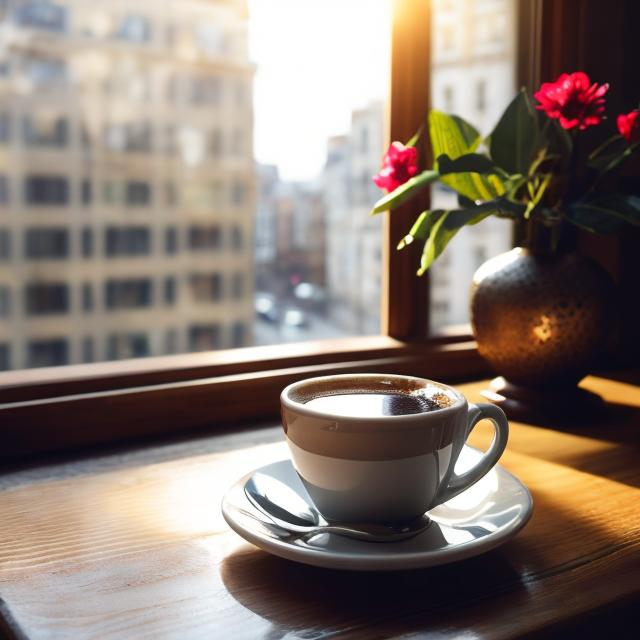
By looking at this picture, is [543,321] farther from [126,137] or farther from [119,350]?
[126,137]

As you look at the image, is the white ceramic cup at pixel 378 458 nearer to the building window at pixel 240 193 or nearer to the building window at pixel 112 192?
the building window at pixel 240 193

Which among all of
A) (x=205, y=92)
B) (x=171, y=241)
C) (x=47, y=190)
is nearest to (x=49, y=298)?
(x=47, y=190)

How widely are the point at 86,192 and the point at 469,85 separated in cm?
1510

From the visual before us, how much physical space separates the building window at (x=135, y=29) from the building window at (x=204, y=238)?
12.1 feet

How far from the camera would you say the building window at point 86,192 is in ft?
48.7

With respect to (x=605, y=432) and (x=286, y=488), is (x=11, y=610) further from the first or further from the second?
(x=605, y=432)

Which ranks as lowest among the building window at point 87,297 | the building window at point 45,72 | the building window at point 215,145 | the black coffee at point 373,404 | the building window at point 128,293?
the building window at point 87,297

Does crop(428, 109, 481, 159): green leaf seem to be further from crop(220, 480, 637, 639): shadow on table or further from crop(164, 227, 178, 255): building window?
crop(164, 227, 178, 255): building window

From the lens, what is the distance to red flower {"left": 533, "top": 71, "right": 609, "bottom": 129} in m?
0.76

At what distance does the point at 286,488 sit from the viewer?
50 cm

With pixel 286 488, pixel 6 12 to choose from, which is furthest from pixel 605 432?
pixel 6 12

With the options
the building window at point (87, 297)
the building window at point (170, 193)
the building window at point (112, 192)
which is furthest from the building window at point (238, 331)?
the building window at point (170, 193)

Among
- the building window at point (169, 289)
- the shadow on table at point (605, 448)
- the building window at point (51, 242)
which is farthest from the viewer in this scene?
the building window at point (169, 289)

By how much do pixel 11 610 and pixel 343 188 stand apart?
3.03 feet
